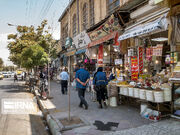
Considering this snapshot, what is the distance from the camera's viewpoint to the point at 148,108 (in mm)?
5562

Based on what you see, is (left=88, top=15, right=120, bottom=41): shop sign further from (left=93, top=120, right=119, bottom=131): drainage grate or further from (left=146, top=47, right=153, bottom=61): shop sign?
(left=93, top=120, right=119, bottom=131): drainage grate

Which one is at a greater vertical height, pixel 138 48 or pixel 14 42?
pixel 14 42

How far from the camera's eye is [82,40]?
595 inches

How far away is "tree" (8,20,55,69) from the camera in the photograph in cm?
1555

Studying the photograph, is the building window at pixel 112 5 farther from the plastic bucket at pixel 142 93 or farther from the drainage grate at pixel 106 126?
the drainage grate at pixel 106 126

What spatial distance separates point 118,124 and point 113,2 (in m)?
9.20

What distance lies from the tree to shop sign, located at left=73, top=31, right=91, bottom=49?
101 inches

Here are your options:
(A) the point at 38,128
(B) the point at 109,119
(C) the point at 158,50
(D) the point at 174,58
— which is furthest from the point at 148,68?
(A) the point at 38,128

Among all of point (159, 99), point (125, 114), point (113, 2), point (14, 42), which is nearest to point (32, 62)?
point (14, 42)

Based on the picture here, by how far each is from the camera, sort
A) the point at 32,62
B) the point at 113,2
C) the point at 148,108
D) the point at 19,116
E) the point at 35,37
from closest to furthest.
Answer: the point at 148,108 → the point at 19,116 → the point at 113,2 → the point at 32,62 → the point at 35,37

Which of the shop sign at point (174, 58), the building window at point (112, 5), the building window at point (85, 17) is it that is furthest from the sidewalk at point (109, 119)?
the building window at point (85, 17)

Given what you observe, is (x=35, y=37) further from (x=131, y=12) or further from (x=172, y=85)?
(x=172, y=85)

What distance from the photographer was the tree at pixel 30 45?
15555 millimetres

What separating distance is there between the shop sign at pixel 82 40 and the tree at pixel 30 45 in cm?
256
